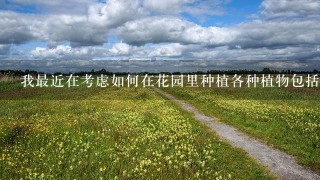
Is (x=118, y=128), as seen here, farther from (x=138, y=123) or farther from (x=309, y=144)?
(x=309, y=144)

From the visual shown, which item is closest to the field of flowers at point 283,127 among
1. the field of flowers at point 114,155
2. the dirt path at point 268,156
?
the dirt path at point 268,156

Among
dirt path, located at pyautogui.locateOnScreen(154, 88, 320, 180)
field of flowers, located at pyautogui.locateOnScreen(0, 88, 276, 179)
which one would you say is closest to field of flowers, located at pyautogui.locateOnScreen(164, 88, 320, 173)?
dirt path, located at pyautogui.locateOnScreen(154, 88, 320, 180)

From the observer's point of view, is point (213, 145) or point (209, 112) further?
point (209, 112)

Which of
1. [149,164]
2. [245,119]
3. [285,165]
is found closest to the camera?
[149,164]

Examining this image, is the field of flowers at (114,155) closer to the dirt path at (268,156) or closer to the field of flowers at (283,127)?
the dirt path at (268,156)

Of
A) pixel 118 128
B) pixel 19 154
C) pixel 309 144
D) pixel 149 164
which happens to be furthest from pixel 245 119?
pixel 19 154

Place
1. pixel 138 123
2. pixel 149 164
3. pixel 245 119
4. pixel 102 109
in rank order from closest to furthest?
pixel 149 164, pixel 138 123, pixel 245 119, pixel 102 109

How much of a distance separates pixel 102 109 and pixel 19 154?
1470 centimetres

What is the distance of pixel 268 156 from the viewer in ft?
42.2

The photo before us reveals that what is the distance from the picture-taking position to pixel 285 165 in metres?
11.7

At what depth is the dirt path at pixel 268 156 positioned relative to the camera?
35.3 ft

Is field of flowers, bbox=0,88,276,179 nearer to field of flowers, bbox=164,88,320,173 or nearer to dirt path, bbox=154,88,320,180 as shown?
dirt path, bbox=154,88,320,180

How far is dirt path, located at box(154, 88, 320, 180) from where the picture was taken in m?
10.8

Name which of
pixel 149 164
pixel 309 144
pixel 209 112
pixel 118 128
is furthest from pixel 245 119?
pixel 149 164
